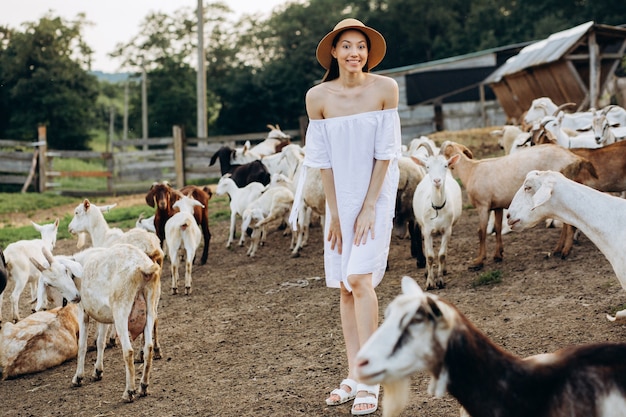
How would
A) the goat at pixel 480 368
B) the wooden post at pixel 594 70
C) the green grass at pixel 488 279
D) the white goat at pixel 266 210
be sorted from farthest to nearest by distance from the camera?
1. the wooden post at pixel 594 70
2. the white goat at pixel 266 210
3. the green grass at pixel 488 279
4. the goat at pixel 480 368

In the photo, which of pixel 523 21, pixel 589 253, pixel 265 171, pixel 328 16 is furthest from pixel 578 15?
pixel 589 253

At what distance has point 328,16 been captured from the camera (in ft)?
164

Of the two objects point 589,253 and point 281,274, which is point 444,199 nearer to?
Result: point 589,253

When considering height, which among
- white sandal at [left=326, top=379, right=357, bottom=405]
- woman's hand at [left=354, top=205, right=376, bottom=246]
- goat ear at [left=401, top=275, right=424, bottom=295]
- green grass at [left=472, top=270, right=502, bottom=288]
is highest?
woman's hand at [left=354, top=205, right=376, bottom=246]

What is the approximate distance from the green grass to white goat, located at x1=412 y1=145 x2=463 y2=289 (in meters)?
0.37

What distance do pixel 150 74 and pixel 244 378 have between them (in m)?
42.7

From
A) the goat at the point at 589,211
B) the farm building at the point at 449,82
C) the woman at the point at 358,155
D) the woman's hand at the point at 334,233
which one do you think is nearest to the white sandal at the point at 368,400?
the woman at the point at 358,155

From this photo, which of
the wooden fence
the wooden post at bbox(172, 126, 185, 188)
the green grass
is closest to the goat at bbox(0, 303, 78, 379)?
the green grass

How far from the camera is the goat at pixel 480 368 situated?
10.0ft

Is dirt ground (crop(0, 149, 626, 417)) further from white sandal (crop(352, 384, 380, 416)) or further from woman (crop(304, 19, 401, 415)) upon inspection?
woman (crop(304, 19, 401, 415))

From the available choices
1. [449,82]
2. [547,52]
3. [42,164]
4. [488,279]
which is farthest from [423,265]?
[449,82]

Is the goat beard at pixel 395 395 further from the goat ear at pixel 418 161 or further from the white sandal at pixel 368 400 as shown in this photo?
the goat ear at pixel 418 161

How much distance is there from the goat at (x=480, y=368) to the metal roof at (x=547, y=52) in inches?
679

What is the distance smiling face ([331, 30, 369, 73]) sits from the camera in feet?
14.8
